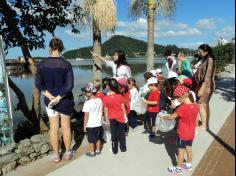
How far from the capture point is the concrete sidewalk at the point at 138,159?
5066mm

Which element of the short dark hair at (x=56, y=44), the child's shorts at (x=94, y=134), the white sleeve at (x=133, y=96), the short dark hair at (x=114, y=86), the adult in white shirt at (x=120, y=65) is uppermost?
the short dark hair at (x=56, y=44)

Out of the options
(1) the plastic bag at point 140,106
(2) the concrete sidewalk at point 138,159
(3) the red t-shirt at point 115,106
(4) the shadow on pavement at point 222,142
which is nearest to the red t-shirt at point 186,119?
(2) the concrete sidewalk at point 138,159

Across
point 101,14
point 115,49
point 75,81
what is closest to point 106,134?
point 115,49

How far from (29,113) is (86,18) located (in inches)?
98.3

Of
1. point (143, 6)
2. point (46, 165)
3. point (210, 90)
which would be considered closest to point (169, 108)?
point (210, 90)

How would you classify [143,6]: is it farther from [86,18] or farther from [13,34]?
[13,34]

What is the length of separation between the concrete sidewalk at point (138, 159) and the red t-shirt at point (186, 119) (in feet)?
1.90

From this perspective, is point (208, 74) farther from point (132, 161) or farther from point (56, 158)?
point (56, 158)

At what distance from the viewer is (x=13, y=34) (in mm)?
7227

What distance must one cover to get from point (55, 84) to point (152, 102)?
6.56 ft

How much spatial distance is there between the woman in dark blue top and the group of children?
0.35 metres

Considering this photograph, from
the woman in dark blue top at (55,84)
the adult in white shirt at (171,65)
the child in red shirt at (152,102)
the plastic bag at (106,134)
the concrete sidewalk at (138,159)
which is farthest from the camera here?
the adult in white shirt at (171,65)

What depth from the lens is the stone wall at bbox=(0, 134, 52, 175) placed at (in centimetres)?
511

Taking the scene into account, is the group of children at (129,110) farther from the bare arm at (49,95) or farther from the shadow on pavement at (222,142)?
the shadow on pavement at (222,142)
